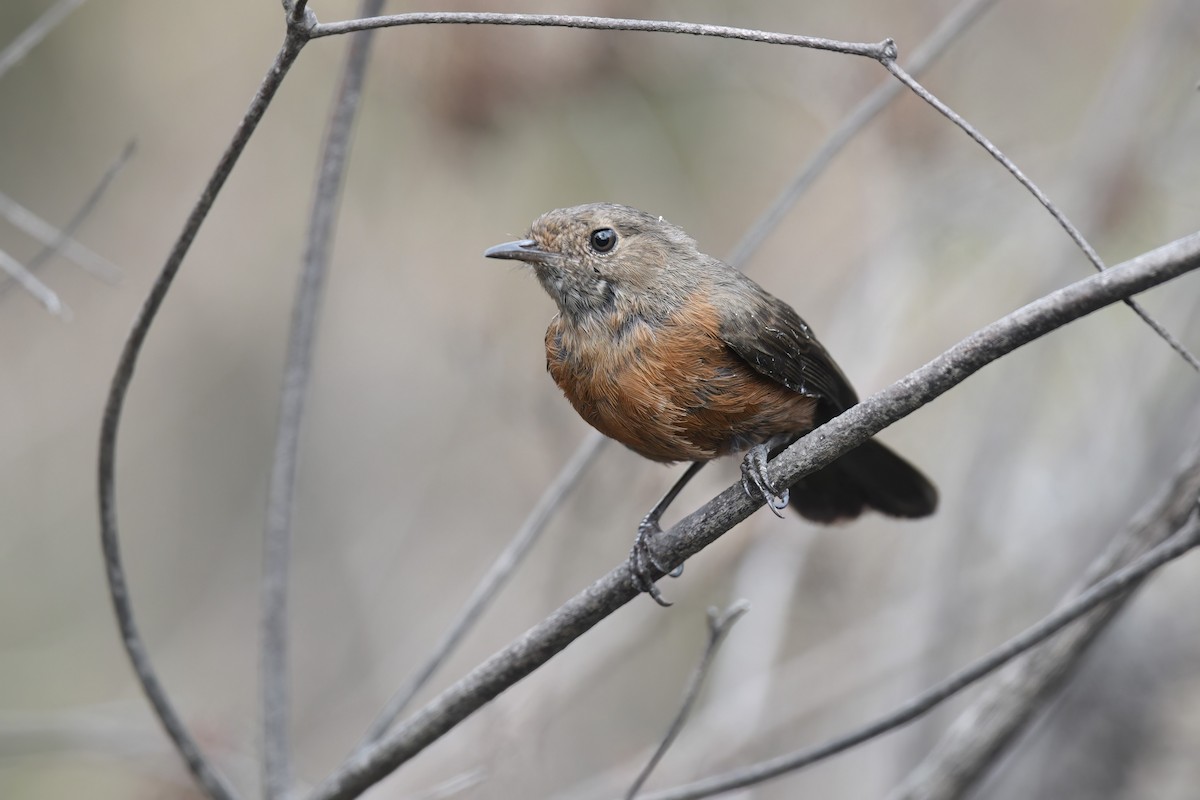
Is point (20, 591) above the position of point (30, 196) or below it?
below

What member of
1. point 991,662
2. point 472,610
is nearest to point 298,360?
point 472,610


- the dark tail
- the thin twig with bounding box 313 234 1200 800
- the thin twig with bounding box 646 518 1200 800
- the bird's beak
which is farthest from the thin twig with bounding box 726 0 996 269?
the thin twig with bounding box 646 518 1200 800

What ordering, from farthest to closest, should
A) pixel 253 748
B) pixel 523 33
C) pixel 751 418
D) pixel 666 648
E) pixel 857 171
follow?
pixel 666 648
pixel 857 171
pixel 523 33
pixel 253 748
pixel 751 418

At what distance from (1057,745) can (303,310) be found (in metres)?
3.59

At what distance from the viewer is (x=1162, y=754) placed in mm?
4781

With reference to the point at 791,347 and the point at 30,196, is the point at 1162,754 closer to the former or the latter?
the point at 791,347

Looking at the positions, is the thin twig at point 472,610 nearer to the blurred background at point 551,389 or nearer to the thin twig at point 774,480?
the thin twig at point 774,480

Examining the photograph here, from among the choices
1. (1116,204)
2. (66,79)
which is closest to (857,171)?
(1116,204)

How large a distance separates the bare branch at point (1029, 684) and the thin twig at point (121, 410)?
1.89m

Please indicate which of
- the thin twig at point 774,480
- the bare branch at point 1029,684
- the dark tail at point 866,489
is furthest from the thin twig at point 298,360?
the bare branch at point 1029,684

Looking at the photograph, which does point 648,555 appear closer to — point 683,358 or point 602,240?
point 683,358

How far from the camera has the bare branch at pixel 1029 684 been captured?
2.88m

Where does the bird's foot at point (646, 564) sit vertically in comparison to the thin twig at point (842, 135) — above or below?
below

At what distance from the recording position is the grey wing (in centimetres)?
321
